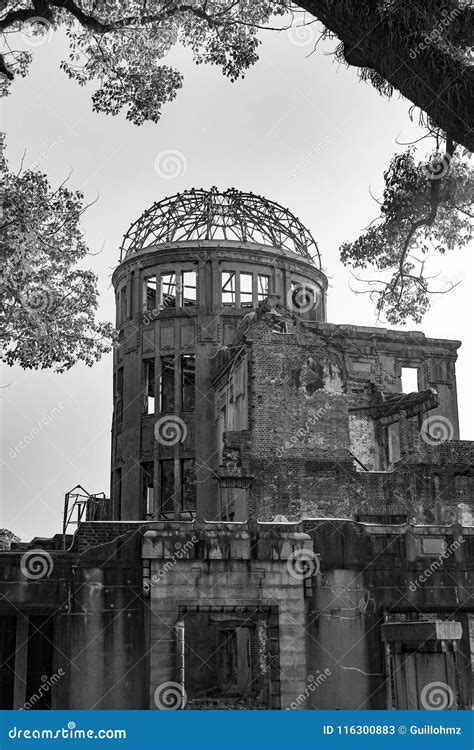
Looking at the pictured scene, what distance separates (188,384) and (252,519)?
12.1m

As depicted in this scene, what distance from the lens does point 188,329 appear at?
114 ft

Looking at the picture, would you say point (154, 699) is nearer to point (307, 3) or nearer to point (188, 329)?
point (307, 3)

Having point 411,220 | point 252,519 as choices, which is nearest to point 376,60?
point 411,220

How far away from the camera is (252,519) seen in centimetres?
2408

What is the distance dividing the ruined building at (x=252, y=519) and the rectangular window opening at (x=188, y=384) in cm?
10

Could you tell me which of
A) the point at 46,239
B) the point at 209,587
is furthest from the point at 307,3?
the point at 209,587

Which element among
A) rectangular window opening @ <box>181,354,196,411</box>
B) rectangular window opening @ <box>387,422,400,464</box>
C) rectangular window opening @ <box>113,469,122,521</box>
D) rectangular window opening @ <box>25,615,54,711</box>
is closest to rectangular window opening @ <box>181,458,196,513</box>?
rectangular window opening @ <box>181,354,196,411</box>

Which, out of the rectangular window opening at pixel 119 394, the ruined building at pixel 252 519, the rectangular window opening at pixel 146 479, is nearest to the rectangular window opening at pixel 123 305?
the ruined building at pixel 252 519

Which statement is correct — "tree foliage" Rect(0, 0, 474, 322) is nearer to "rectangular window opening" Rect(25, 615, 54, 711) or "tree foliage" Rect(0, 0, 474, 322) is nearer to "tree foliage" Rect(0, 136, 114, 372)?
"tree foliage" Rect(0, 136, 114, 372)

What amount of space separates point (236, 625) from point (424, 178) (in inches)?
534

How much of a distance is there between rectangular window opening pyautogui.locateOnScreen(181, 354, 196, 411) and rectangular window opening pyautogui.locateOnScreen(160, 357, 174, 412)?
20.0 inches

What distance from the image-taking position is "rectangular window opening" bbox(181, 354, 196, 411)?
3459cm

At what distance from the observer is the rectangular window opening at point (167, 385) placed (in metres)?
34.8

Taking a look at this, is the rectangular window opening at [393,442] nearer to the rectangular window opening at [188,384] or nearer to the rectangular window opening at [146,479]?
the rectangular window opening at [188,384]
